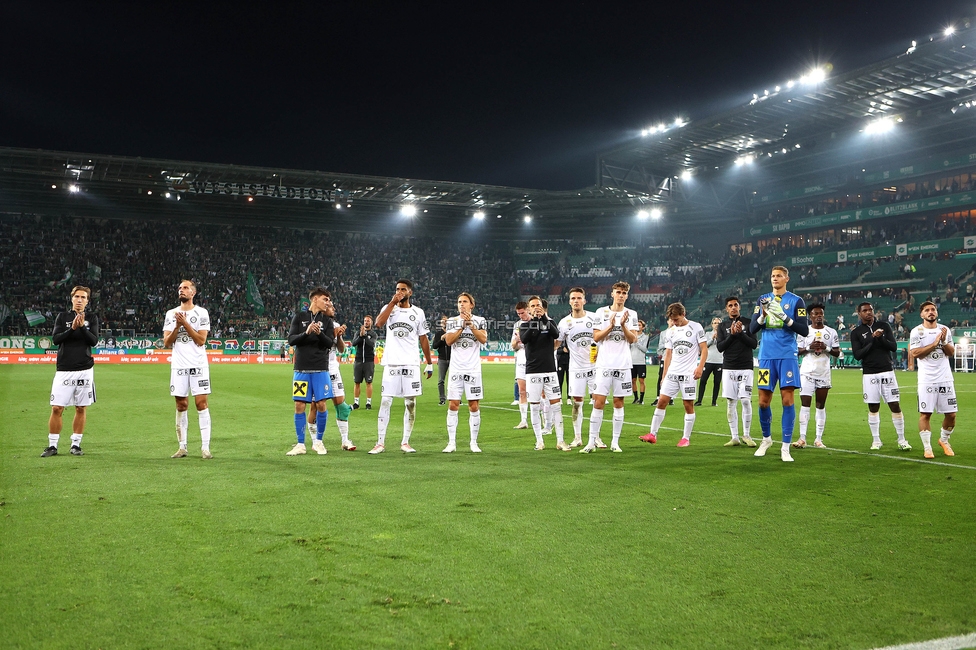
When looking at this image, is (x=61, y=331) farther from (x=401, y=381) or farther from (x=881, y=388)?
(x=881, y=388)

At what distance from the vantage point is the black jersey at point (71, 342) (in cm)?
950

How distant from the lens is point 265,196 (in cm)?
5191

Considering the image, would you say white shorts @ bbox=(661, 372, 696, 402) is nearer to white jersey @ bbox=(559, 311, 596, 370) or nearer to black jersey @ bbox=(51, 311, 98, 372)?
white jersey @ bbox=(559, 311, 596, 370)

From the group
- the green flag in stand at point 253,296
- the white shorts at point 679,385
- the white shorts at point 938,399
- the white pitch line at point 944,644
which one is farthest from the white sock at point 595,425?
the green flag in stand at point 253,296

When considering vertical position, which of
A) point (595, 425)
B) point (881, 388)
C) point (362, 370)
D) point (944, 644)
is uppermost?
point (362, 370)

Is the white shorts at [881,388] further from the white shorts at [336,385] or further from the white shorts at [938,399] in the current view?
the white shorts at [336,385]

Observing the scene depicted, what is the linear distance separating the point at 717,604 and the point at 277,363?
42.2m

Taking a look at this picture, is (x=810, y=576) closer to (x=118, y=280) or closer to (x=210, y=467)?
(x=210, y=467)

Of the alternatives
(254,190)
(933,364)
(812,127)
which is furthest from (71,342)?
(812,127)

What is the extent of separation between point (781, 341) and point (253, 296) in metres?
46.1

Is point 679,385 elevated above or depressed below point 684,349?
below

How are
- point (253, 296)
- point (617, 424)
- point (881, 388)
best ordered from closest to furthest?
point (617, 424) < point (881, 388) < point (253, 296)

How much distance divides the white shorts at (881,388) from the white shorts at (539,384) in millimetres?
4477

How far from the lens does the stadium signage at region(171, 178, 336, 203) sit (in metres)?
49.2
